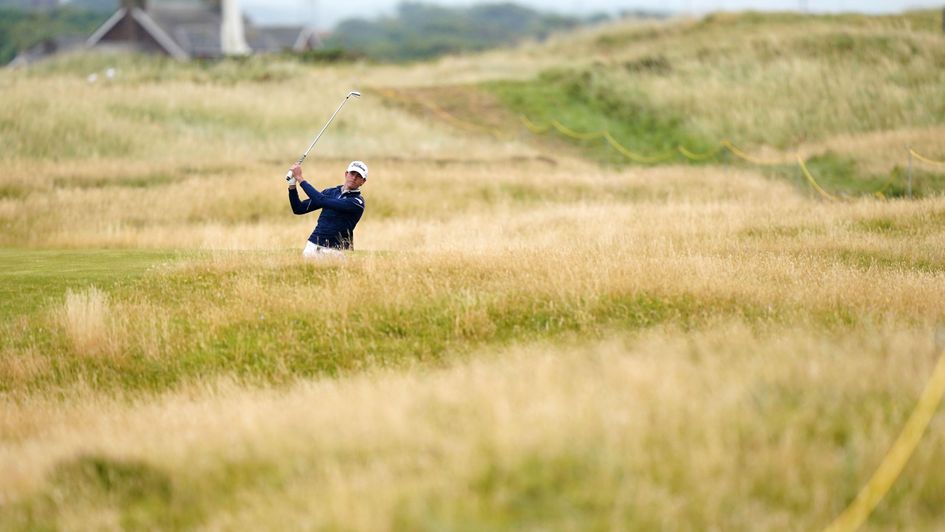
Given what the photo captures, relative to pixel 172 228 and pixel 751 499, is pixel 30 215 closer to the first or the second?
Answer: pixel 172 228

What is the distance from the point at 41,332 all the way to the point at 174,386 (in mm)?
2415

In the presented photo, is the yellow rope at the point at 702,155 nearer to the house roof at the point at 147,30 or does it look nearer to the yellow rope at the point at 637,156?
the yellow rope at the point at 637,156

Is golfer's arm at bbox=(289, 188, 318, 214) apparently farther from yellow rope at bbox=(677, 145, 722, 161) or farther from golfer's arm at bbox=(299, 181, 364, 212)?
yellow rope at bbox=(677, 145, 722, 161)

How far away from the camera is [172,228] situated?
2638cm

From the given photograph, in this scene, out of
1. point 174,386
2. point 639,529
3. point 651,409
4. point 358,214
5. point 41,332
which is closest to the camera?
point 639,529

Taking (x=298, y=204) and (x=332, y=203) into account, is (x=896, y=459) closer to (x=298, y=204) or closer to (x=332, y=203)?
(x=332, y=203)

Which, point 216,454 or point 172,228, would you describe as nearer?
point 216,454

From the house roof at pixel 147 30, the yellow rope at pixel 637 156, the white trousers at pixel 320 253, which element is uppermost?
the house roof at pixel 147 30

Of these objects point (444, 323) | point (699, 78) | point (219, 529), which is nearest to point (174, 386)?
point (444, 323)

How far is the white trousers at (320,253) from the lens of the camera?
17.0 metres

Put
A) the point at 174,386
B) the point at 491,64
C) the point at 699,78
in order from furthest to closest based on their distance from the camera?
the point at 491,64 < the point at 699,78 < the point at 174,386

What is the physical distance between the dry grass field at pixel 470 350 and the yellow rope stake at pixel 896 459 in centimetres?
8

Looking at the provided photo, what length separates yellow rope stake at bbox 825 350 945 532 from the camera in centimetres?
761

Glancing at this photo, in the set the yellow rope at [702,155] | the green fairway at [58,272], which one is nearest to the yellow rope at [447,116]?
the yellow rope at [702,155]
